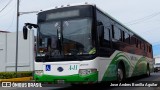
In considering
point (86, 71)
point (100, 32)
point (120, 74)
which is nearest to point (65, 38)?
point (100, 32)

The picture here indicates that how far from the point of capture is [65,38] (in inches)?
521

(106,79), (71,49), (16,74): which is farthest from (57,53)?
(16,74)

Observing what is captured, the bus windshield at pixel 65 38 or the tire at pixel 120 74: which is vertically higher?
the bus windshield at pixel 65 38

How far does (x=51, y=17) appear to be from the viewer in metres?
13.9

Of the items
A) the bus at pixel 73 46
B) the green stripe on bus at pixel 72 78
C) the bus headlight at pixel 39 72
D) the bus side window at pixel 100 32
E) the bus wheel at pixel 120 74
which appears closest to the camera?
the green stripe on bus at pixel 72 78

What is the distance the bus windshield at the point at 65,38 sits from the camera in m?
13.0

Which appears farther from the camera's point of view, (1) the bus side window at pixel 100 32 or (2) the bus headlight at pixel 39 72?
(2) the bus headlight at pixel 39 72

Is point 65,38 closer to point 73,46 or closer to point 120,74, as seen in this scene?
point 73,46

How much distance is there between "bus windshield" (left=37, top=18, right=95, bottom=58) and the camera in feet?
42.5

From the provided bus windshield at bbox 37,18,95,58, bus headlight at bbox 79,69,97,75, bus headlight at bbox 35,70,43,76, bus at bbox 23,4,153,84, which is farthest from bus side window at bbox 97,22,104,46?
bus headlight at bbox 35,70,43,76

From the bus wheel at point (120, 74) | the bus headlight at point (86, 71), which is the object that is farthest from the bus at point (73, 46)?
the bus wheel at point (120, 74)

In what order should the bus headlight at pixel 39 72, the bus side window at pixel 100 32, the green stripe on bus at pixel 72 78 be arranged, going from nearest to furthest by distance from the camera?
1. the green stripe on bus at pixel 72 78
2. the bus side window at pixel 100 32
3. the bus headlight at pixel 39 72

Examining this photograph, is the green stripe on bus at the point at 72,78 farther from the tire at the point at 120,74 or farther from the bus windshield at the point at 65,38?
the tire at the point at 120,74

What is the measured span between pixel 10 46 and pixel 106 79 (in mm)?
26579
